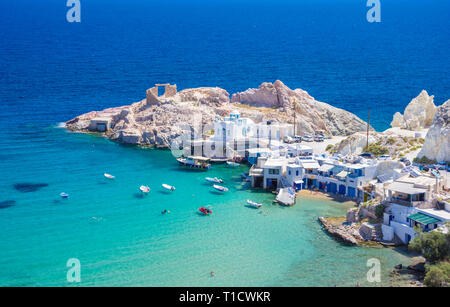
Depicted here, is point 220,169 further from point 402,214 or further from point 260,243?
point 402,214

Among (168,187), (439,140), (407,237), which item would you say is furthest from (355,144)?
(168,187)

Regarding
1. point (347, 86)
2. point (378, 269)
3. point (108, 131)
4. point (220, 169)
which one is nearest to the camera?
point (378, 269)

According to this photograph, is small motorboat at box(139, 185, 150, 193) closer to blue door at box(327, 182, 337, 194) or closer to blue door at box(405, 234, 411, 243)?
blue door at box(327, 182, 337, 194)

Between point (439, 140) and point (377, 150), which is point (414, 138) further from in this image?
point (439, 140)

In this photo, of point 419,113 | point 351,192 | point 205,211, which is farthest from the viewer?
point 419,113

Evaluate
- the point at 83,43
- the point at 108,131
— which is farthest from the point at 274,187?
the point at 83,43

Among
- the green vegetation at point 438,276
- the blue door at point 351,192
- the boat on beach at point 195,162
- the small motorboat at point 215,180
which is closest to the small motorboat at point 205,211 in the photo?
the small motorboat at point 215,180
